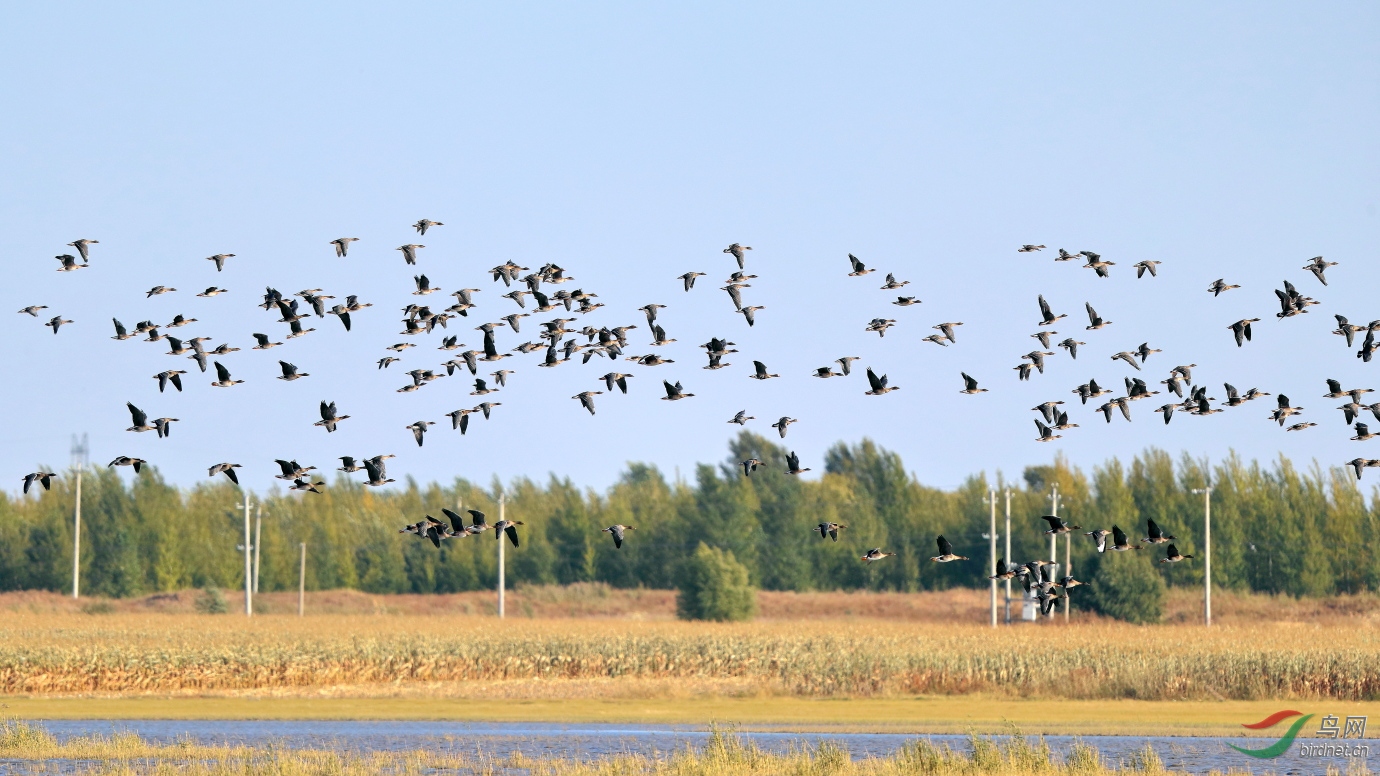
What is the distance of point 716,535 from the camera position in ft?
459

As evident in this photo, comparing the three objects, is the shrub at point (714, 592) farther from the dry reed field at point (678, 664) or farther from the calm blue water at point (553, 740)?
the calm blue water at point (553, 740)

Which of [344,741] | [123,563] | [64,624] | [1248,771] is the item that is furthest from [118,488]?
[1248,771]

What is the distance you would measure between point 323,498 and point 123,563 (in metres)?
24.4

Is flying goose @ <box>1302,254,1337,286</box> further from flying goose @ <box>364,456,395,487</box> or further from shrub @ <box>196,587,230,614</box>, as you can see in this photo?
shrub @ <box>196,587,230,614</box>

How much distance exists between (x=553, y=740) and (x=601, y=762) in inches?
399

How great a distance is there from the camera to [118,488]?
14712 cm

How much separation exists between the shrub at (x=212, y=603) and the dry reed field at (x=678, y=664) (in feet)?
122

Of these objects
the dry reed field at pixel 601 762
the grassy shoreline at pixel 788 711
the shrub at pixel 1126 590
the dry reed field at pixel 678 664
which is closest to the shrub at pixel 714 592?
the shrub at pixel 1126 590

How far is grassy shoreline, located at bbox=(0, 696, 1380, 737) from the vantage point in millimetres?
57531

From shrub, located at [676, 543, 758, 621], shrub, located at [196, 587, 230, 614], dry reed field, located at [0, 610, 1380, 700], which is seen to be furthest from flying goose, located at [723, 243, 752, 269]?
Result: shrub, located at [196, 587, 230, 614]

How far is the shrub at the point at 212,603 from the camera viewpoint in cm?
11575

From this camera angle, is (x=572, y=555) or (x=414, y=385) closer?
(x=414, y=385)

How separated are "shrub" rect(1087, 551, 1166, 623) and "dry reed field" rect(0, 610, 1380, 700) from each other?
25.6 meters

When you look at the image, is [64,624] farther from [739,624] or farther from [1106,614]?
[1106,614]
